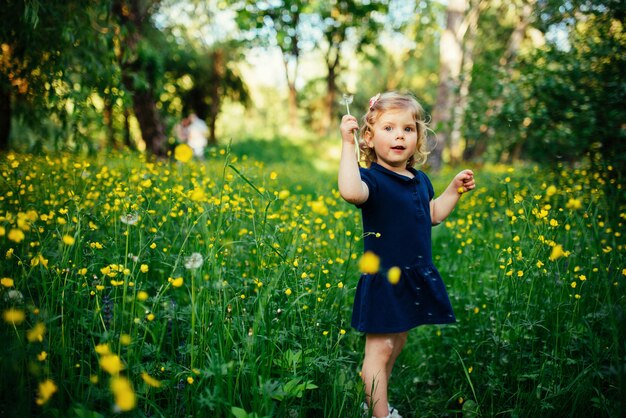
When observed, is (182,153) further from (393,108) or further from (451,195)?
(451,195)

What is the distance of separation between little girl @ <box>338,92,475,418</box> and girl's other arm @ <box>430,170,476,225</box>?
0.18m

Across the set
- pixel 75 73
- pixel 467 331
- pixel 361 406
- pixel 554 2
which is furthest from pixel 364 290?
pixel 554 2

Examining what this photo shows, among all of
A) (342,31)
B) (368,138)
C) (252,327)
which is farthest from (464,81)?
(342,31)

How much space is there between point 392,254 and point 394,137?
1.83 feet

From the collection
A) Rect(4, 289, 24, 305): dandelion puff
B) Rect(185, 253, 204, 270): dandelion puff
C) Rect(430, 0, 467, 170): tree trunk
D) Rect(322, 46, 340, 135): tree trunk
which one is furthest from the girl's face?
Rect(322, 46, 340, 135): tree trunk

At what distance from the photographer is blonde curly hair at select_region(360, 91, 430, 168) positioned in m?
2.03

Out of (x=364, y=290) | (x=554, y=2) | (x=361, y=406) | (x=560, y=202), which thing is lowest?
(x=361, y=406)

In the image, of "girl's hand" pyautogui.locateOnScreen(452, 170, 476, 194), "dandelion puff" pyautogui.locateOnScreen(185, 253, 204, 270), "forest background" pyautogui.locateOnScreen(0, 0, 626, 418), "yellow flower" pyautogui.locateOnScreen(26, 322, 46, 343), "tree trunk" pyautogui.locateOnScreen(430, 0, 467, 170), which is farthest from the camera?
"tree trunk" pyautogui.locateOnScreen(430, 0, 467, 170)

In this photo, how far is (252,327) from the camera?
5.71 feet

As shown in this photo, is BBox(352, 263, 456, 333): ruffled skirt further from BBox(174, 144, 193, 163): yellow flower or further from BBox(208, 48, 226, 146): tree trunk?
BBox(208, 48, 226, 146): tree trunk

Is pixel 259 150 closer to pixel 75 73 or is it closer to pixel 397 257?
pixel 75 73

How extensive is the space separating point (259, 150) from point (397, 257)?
14223mm

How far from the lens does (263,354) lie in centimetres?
160

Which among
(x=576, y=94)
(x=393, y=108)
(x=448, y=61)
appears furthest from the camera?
(x=448, y=61)
